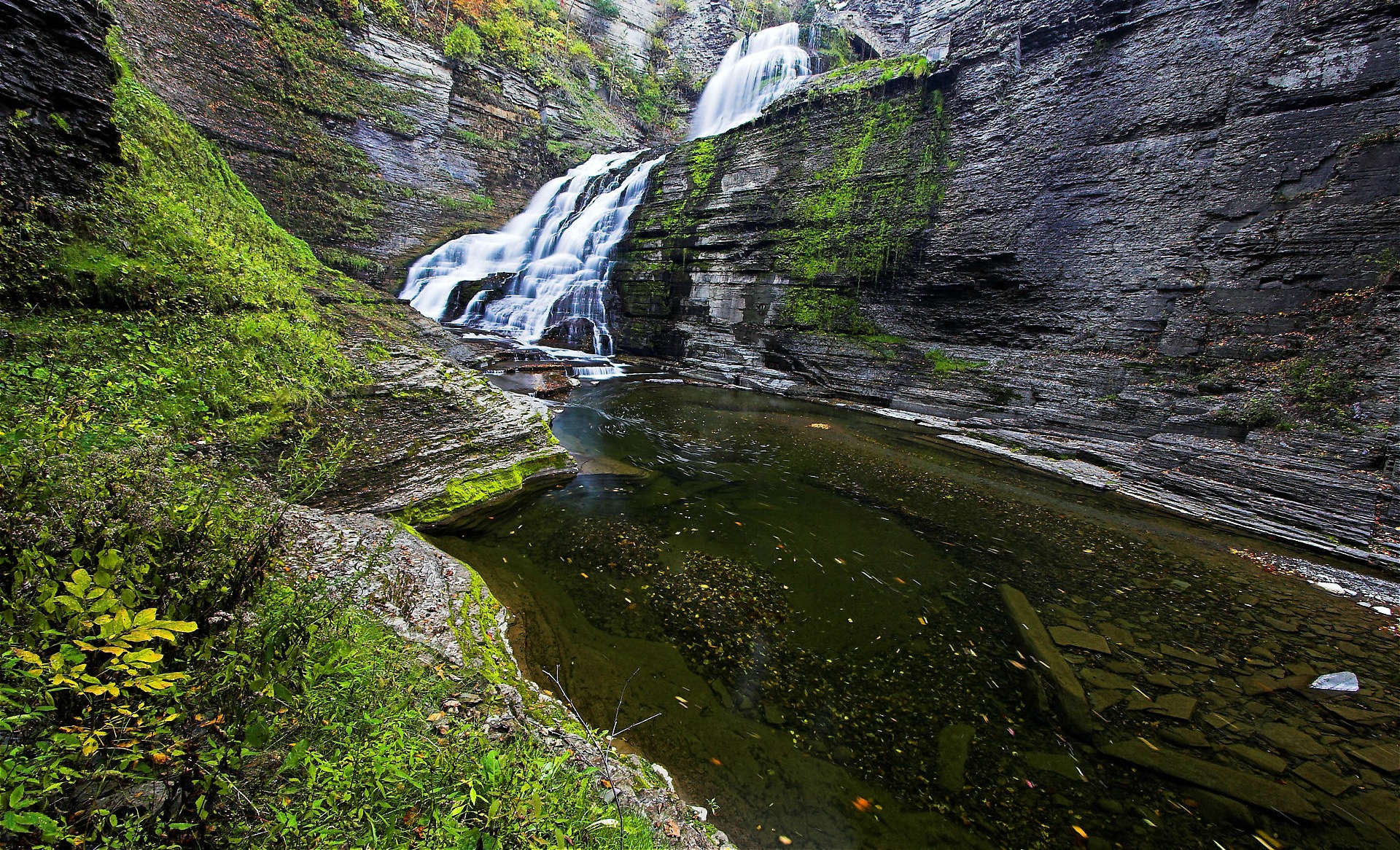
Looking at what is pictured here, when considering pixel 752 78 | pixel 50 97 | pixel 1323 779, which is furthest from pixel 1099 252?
pixel 752 78

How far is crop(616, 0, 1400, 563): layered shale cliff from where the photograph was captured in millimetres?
7527

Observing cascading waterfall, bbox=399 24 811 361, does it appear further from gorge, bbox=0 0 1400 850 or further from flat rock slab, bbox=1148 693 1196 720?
flat rock slab, bbox=1148 693 1196 720

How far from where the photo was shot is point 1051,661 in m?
3.61

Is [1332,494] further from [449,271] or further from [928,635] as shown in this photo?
[449,271]

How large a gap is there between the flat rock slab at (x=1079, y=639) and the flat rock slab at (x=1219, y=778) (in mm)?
892

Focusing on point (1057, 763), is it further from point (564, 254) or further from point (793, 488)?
point (564, 254)

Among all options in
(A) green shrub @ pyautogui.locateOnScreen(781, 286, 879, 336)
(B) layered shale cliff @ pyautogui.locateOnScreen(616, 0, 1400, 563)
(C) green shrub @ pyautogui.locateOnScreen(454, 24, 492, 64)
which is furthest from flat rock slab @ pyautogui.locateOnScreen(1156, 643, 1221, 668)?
(C) green shrub @ pyautogui.locateOnScreen(454, 24, 492, 64)

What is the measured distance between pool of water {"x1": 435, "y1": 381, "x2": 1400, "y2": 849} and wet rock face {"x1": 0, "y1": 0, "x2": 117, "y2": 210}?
12.9 ft

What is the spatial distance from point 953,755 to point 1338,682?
10.8 feet

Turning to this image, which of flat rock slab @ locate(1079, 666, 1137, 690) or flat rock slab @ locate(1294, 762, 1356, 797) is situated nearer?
flat rock slab @ locate(1294, 762, 1356, 797)

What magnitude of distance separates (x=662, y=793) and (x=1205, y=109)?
14.8 m

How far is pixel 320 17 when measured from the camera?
17.3 m

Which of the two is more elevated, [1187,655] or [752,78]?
[752,78]

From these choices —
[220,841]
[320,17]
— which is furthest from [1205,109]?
[320,17]
